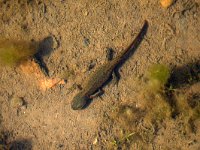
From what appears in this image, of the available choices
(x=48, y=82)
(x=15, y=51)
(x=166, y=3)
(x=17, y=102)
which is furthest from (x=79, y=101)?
(x=166, y=3)

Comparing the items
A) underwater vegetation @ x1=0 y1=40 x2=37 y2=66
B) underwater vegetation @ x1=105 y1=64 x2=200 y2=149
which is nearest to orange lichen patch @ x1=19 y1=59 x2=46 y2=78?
underwater vegetation @ x1=0 y1=40 x2=37 y2=66

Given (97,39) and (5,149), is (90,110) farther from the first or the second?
(5,149)

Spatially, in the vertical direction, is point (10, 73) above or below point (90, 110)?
above

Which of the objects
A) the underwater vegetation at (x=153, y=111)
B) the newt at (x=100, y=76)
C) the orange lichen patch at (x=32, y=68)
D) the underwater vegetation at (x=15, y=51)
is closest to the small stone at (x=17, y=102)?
the orange lichen patch at (x=32, y=68)

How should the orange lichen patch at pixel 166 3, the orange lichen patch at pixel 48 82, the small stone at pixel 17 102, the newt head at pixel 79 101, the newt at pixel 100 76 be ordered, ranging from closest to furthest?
the orange lichen patch at pixel 166 3 < the newt at pixel 100 76 < the newt head at pixel 79 101 < the orange lichen patch at pixel 48 82 < the small stone at pixel 17 102

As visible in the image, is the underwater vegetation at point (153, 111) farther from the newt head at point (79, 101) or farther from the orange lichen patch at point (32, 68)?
the orange lichen patch at point (32, 68)

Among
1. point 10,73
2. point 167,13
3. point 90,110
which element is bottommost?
point 90,110

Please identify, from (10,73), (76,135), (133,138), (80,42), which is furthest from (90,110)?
(10,73)

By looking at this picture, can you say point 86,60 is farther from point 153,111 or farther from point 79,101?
point 153,111
